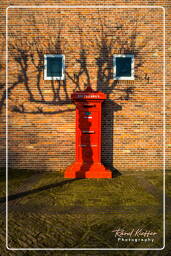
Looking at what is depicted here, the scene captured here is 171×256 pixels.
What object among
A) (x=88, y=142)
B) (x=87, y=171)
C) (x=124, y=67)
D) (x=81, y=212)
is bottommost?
(x=81, y=212)

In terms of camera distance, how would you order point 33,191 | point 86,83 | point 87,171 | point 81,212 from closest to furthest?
point 81,212 → point 33,191 → point 87,171 → point 86,83

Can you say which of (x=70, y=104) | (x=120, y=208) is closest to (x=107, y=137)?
(x=70, y=104)

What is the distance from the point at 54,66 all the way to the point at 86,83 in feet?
4.42

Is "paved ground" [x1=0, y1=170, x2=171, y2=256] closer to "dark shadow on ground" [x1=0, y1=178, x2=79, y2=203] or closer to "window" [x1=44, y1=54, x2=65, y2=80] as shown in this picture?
"dark shadow on ground" [x1=0, y1=178, x2=79, y2=203]

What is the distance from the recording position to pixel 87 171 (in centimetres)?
558

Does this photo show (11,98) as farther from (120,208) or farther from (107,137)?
(120,208)

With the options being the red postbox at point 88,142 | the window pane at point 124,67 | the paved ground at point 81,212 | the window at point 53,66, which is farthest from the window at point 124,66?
the paved ground at point 81,212

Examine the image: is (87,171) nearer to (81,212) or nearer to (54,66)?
(81,212)

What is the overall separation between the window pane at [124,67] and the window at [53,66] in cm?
204

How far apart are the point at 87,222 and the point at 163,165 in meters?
4.28

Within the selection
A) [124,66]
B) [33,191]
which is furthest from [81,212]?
[124,66]

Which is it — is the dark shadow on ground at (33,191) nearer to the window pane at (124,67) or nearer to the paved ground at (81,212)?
the paved ground at (81,212)

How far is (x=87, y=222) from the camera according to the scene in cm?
325

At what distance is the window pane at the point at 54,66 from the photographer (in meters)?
6.49
